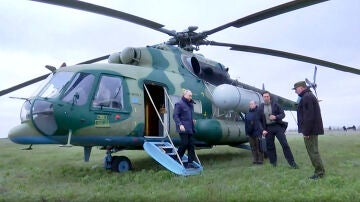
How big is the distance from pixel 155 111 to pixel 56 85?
2.76 m

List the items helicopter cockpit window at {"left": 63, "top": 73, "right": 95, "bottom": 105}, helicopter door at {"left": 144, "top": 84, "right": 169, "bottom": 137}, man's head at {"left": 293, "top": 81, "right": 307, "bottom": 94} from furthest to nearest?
helicopter door at {"left": 144, "top": 84, "right": 169, "bottom": 137}, helicopter cockpit window at {"left": 63, "top": 73, "right": 95, "bottom": 105}, man's head at {"left": 293, "top": 81, "right": 307, "bottom": 94}

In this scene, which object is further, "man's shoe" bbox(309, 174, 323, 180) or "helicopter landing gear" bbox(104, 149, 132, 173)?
"helicopter landing gear" bbox(104, 149, 132, 173)

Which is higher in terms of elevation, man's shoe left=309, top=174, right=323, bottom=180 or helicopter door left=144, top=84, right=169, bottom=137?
helicopter door left=144, top=84, right=169, bottom=137

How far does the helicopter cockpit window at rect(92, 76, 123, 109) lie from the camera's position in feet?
26.0

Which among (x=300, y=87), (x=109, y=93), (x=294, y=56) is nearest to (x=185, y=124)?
(x=109, y=93)

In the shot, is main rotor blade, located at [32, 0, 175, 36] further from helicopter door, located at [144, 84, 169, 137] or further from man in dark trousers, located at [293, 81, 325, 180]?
man in dark trousers, located at [293, 81, 325, 180]

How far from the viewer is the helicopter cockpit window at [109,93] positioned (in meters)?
7.92

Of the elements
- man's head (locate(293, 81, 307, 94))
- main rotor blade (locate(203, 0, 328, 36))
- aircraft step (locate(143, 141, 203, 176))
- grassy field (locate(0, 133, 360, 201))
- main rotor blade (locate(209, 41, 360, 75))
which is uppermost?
main rotor blade (locate(203, 0, 328, 36))

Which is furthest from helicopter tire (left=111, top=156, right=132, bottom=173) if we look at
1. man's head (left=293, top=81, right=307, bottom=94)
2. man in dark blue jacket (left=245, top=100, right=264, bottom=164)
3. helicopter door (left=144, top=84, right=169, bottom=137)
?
man's head (left=293, top=81, right=307, bottom=94)

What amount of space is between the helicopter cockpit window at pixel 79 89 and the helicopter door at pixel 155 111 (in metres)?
1.49

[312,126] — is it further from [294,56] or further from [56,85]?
[56,85]

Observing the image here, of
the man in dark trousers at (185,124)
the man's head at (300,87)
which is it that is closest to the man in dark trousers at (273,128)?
the man's head at (300,87)

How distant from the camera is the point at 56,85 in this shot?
309 inches

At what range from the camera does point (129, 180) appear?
6.96 m
